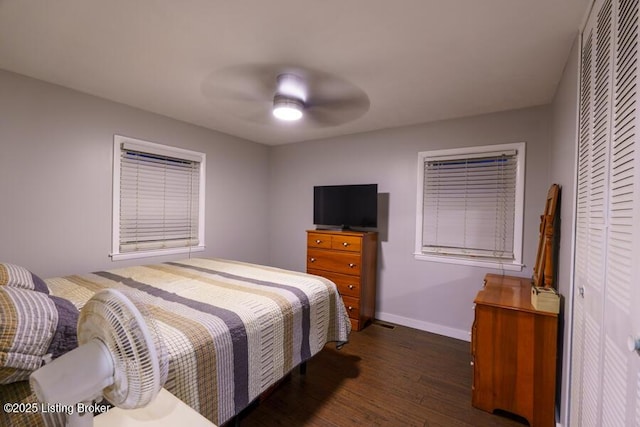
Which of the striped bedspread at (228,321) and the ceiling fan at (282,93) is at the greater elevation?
the ceiling fan at (282,93)

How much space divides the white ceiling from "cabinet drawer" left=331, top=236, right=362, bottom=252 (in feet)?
4.90

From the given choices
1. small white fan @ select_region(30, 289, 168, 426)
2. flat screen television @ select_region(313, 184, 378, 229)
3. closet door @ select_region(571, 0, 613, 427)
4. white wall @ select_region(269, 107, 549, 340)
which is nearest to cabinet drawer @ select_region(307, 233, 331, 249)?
flat screen television @ select_region(313, 184, 378, 229)

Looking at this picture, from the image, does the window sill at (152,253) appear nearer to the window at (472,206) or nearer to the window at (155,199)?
the window at (155,199)

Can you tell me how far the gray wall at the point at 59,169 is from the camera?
2170 mm

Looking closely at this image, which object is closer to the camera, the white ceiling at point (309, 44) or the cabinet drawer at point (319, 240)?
the white ceiling at point (309, 44)

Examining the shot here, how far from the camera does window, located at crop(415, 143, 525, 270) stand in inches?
108

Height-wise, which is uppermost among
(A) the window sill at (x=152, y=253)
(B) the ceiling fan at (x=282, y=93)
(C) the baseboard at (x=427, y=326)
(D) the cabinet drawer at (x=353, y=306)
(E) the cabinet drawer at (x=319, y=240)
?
(B) the ceiling fan at (x=282, y=93)

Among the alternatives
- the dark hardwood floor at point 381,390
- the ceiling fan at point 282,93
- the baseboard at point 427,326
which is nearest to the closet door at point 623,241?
the dark hardwood floor at point 381,390

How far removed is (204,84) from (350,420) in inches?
107

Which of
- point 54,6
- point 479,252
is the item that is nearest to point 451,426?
point 479,252

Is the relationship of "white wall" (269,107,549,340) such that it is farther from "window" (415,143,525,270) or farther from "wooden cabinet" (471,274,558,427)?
"wooden cabinet" (471,274,558,427)

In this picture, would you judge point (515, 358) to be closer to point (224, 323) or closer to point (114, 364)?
point (224, 323)

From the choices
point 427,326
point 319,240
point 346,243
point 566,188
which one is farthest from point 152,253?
point 566,188

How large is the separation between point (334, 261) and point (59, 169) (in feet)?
9.04
